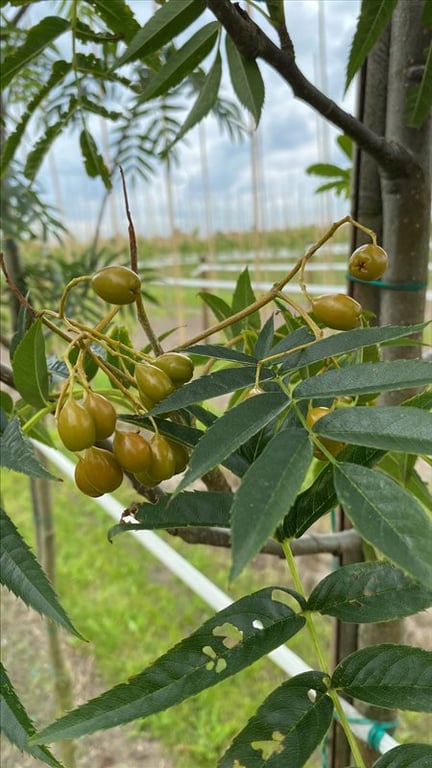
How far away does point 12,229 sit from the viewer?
1148mm

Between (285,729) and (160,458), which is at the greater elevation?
(160,458)

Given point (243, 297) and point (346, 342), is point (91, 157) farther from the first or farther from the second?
point (346, 342)

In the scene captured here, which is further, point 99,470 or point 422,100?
point 422,100

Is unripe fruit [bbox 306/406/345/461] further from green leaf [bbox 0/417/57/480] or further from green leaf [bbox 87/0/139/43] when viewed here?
green leaf [bbox 87/0/139/43]

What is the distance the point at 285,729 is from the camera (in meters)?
0.28

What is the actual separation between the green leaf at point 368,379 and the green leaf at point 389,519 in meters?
0.04

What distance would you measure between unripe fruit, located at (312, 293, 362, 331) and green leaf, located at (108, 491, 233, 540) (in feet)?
0.35

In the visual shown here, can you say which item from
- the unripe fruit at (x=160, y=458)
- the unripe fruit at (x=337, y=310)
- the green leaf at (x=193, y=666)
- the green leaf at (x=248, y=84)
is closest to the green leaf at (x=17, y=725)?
the green leaf at (x=193, y=666)

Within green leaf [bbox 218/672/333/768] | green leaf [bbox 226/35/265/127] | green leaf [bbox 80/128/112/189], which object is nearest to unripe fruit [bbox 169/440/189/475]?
green leaf [bbox 218/672/333/768]

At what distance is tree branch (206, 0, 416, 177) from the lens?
391mm

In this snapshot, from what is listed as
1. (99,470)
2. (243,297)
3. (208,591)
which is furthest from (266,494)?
(208,591)

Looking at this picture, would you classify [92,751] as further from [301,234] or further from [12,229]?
[301,234]

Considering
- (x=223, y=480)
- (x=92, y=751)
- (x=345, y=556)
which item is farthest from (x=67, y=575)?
(x=223, y=480)

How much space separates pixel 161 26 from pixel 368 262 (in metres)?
0.22
